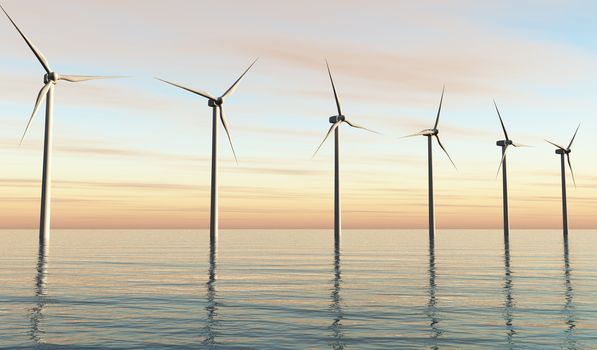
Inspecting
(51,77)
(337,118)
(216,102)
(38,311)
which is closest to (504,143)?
(337,118)

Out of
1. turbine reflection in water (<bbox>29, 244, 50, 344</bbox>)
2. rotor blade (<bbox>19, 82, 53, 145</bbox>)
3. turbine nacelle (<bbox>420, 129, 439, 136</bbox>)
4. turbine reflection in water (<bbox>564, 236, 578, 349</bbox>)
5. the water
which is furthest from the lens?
turbine nacelle (<bbox>420, 129, 439, 136</bbox>)

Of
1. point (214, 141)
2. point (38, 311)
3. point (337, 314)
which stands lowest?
point (38, 311)

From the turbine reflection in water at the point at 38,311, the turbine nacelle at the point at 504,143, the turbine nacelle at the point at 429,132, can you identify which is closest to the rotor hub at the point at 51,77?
the turbine reflection in water at the point at 38,311

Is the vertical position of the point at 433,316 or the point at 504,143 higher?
the point at 504,143

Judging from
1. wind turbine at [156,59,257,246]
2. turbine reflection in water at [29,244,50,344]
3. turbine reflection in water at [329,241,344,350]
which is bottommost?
turbine reflection in water at [29,244,50,344]

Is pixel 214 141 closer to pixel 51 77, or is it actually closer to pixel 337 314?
pixel 51 77

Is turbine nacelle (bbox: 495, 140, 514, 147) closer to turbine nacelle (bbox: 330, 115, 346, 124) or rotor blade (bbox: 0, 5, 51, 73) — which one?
turbine nacelle (bbox: 330, 115, 346, 124)

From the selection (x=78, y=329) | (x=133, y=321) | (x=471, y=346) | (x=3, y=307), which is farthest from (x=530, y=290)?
(x=3, y=307)

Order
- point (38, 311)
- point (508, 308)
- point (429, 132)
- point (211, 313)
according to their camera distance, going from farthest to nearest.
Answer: point (429, 132)
point (508, 308)
point (38, 311)
point (211, 313)

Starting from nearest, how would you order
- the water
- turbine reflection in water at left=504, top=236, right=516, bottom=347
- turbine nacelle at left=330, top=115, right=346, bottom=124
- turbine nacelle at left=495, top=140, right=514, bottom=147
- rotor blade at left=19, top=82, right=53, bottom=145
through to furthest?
the water
turbine reflection in water at left=504, top=236, right=516, bottom=347
rotor blade at left=19, top=82, right=53, bottom=145
turbine nacelle at left=330, top=115, right=346, bottom=124
turbine nacelle at left=495, top=140, right=514, bottom=147

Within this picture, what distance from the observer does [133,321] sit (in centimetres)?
2622

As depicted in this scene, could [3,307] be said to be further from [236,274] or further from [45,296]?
[236,274]

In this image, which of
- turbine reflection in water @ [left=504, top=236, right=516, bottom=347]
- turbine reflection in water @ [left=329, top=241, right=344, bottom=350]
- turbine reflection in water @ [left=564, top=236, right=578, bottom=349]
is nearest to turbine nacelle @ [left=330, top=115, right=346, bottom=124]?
turbine reflection in water @ [left=504, top=236, right=516, bottom=347]

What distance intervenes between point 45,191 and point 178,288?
80.0 metres
